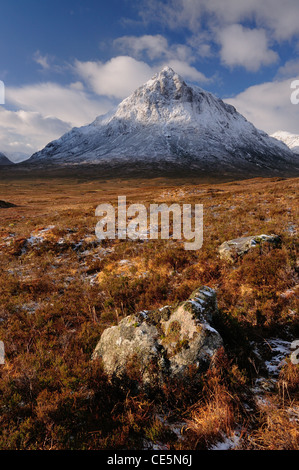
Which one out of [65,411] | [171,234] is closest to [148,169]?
[171,234]

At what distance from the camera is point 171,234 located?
15828mm

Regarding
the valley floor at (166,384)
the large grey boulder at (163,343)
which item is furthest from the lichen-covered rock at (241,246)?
the large grey boulder at (163,343)

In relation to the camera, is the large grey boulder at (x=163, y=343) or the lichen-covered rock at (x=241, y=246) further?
the lichen-covered rock at (x=241, y=246)

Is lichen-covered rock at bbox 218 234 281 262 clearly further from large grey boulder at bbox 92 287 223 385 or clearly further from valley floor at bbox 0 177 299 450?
large grey boulder at bbox 92 287 223 385

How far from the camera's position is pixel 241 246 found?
10.3m

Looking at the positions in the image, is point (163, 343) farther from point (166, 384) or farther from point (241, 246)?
point (241, 246)

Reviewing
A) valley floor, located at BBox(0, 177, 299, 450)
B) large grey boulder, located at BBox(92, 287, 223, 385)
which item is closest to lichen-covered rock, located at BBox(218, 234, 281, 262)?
valley floor, located at BBox(0, 177, 299, 450)

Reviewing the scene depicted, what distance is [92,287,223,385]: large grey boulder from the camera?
15.1ft

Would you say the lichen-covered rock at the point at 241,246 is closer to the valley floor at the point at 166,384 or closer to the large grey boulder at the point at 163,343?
the valley floor at the point at 166,384

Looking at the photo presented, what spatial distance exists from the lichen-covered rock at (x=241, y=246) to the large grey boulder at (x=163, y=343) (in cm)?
479

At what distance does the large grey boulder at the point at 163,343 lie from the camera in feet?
15.1

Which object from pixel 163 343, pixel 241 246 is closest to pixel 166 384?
pixel 163 343

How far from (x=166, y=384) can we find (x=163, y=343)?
773mm

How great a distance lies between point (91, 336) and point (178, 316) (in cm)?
272
